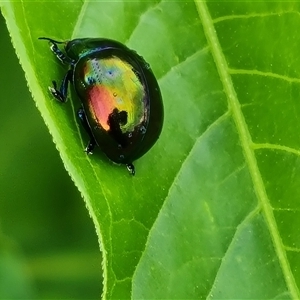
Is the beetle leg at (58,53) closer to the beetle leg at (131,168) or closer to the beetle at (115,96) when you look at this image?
the beetle at (115,96)

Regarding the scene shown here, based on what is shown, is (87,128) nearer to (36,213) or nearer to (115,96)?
(115,96)

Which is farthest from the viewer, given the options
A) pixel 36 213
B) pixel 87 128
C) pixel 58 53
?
pixel 36 213

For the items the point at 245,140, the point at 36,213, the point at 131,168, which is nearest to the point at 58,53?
the point at 131,168

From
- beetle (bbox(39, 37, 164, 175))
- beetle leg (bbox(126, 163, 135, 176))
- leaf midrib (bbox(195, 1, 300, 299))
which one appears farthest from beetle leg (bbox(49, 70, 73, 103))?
leaf midrib (bbox(195, 1, 300, 299))

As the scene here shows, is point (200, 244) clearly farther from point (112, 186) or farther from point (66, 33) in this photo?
point (66, 33)

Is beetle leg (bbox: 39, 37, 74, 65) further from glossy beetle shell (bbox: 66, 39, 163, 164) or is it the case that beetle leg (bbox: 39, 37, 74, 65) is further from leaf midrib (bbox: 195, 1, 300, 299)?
leaf midrib (bbox: 195, 1, 300, 299)

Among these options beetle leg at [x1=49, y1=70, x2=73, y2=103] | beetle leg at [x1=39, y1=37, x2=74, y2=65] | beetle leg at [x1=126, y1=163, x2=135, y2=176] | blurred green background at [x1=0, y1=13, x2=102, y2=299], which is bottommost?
beetle leg at [x1=126, y1=163, x2=135, y2=176]

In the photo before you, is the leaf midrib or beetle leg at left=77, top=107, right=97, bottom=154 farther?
beetle leg at left=77, top=107, right=97, bottom=154

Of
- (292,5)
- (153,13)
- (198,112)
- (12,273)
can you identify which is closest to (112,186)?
(198,112)
